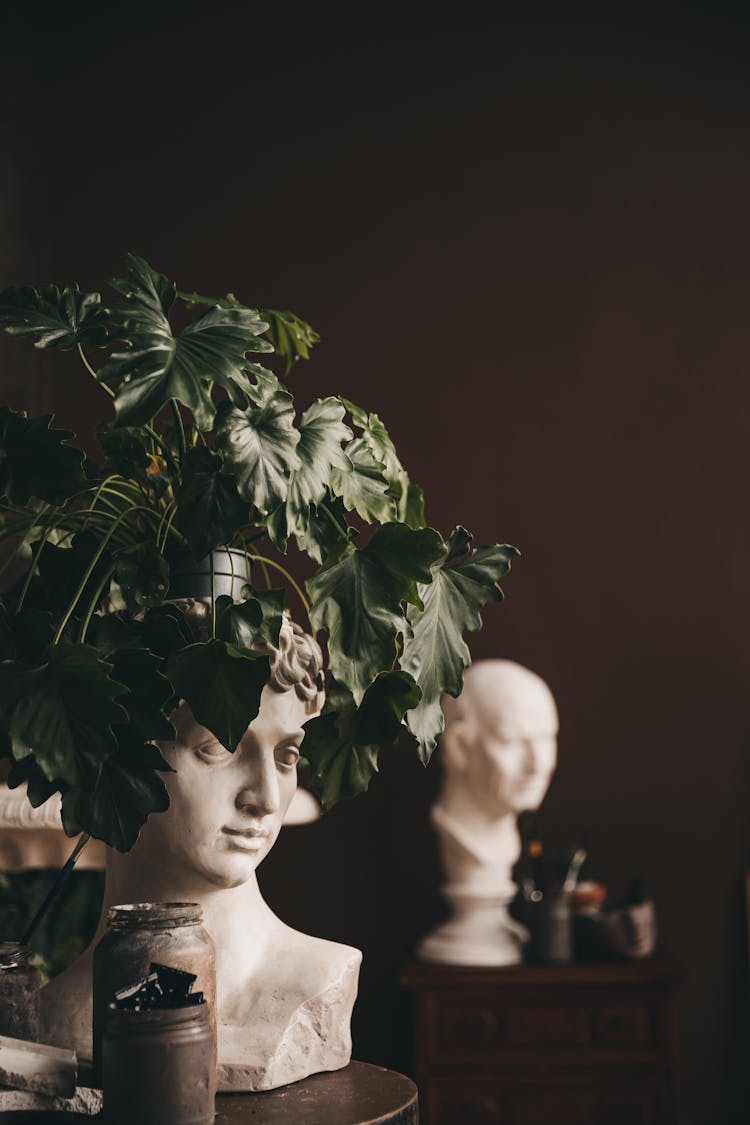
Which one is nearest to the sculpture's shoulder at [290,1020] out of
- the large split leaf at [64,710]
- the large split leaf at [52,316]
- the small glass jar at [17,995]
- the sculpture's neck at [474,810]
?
the small glass jar at [17,995]

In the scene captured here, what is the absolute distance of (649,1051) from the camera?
2.74m

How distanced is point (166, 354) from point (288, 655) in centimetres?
46

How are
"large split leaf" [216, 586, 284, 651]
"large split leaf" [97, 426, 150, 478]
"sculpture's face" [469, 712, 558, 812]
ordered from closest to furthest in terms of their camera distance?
1. "large split leaf" [216, 586, 284, 651]
2. "large split leaf" [97, 426, 150, 478]
3. "sculpture's face" [469, 712, 558, 812]

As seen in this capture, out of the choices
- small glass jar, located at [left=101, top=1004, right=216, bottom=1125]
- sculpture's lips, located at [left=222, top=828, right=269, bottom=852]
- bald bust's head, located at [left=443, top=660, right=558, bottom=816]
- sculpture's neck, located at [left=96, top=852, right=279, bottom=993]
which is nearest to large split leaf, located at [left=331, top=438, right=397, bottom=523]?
sculpture's lips, located at [left=222, top=828, right=269, bottom=852]

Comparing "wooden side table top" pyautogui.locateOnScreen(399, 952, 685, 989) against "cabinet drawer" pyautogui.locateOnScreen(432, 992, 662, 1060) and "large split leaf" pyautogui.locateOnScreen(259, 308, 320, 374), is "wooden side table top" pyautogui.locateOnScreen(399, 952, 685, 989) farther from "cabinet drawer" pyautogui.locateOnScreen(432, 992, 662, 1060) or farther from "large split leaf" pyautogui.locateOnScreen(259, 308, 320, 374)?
"large split leaf" pyautogui.locateOnScreen(259, 308, 320, 374)

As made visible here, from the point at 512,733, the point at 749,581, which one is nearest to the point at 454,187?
the point at 749,581

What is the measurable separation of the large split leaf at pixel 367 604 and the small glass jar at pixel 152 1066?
44cm

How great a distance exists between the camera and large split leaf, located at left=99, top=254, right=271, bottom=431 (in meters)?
1.43

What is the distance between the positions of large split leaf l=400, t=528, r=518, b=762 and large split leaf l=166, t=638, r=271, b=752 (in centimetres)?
25

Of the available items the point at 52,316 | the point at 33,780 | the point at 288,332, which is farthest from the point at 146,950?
the point at 288,332

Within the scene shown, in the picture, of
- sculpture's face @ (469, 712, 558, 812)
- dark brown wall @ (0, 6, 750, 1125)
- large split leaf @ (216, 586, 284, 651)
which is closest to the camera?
large split leaf @ (216, 586, 284, 651)

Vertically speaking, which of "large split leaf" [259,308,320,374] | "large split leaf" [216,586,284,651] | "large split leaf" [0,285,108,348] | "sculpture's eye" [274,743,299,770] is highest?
"large split leaf" [259,308,320,374]

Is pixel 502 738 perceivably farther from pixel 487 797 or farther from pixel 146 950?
pixel 146 950

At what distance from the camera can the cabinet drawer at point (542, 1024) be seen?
2.75m
